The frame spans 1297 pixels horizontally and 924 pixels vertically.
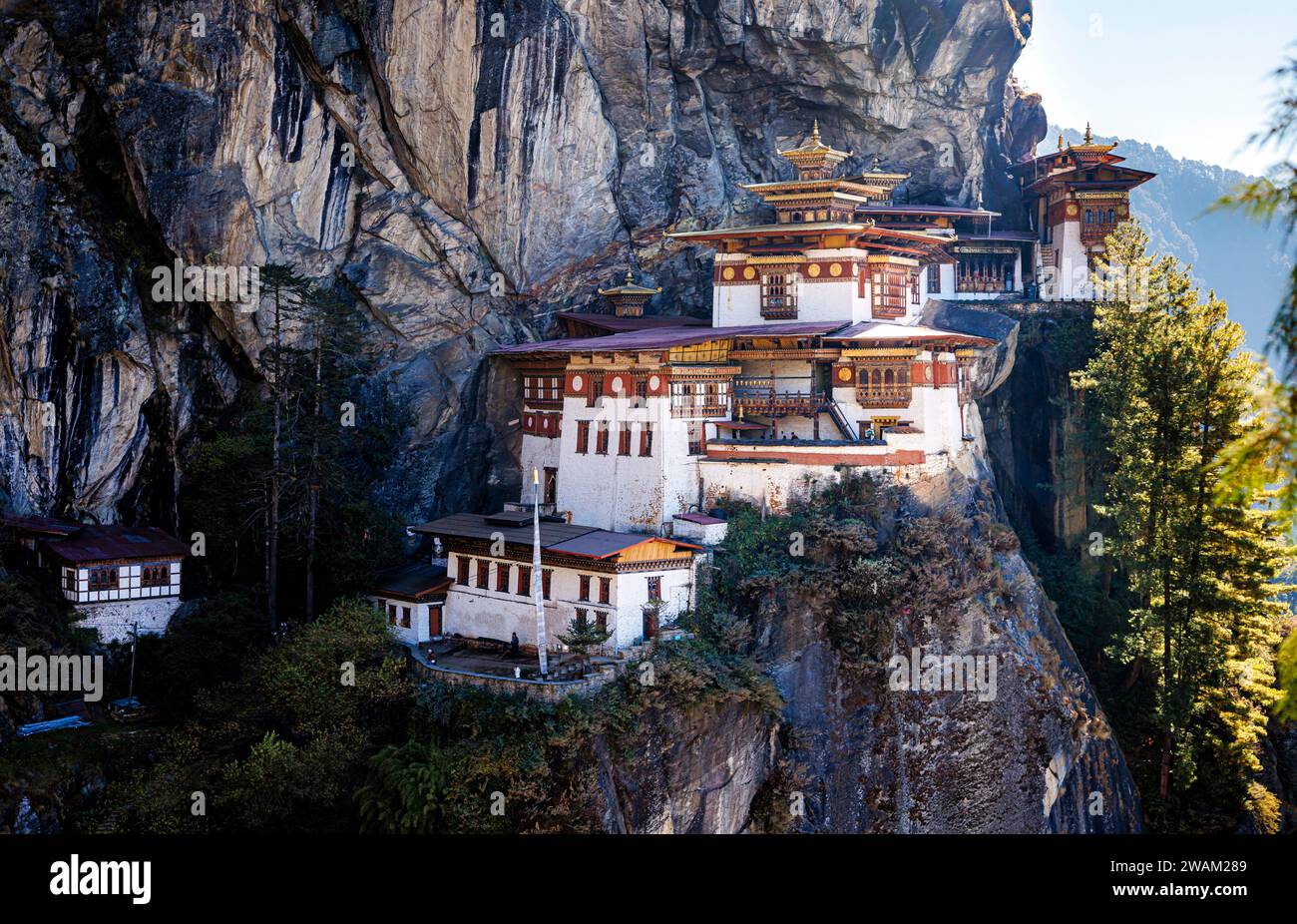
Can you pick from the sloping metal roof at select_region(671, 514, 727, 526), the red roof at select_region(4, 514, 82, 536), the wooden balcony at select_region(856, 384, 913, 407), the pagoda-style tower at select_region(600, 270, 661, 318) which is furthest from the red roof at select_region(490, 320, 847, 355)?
the red roof at select_region(4, 514, 82, 536)

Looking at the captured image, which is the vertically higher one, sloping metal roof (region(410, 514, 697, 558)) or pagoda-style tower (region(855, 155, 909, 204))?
pagoda-style tower (region(855, 155, 909, 204))

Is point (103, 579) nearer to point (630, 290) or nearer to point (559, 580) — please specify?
point (559, 580)

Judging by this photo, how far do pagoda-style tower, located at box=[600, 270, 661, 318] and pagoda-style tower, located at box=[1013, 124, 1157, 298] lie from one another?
18.3 meters

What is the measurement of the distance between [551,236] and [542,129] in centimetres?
380

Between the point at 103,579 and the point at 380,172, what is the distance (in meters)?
16.3

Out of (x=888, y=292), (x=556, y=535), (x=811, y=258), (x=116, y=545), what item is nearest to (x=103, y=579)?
(x=116, y=545)

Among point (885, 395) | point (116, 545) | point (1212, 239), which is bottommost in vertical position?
point (116, 545)

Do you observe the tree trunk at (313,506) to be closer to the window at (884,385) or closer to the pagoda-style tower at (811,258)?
the pagoda-style tower at (811,258)

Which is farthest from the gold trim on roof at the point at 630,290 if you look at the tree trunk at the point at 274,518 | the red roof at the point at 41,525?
the red roof at the point at 41,525

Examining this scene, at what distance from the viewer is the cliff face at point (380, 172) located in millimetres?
35812

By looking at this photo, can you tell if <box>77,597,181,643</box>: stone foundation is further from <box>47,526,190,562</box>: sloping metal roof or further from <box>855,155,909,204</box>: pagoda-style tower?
<box>855,155,909,204</box>: pagoda-style tower

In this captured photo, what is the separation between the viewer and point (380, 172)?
41.1m

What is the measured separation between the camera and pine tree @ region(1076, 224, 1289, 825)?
34.1 metres

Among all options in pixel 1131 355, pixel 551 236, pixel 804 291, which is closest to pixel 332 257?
pixel 551 236
